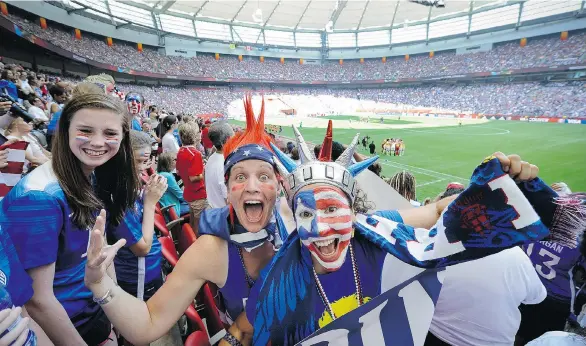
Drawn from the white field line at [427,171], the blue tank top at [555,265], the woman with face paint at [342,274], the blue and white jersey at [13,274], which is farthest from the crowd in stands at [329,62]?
the blue tank top at [555,265]

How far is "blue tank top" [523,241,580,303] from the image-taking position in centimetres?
253

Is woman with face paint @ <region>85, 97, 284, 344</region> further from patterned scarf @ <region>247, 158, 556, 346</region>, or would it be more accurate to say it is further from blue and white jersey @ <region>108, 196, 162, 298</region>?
blue and white jersey @ <region>108, 196, 162, 298</region>

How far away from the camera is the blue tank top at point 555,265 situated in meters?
2.53

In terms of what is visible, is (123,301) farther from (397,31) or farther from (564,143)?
(397,31)

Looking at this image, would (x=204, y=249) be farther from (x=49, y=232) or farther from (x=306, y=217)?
(x=49, y=232)

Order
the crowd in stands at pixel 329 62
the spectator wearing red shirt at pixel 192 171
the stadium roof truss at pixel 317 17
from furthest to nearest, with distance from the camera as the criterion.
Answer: the stadium roof truss at pixel 317 17, the crowd in stands at pixel 329 62, the spectator wearing red shirt at pixel 192 171

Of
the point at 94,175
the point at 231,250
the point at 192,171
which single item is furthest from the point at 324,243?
the point at 192,171

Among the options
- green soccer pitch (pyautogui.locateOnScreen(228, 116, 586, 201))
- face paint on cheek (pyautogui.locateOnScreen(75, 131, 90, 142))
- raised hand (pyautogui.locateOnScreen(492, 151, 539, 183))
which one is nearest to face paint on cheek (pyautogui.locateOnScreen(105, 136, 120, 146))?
face paint on cheek (pyautogui.locateOnScreen(75, 131, 90, 142))

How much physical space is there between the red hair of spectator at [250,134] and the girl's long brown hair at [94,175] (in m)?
0.75

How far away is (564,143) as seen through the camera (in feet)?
58.0

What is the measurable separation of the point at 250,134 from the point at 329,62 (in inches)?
2704

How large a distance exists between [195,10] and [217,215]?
50.6m

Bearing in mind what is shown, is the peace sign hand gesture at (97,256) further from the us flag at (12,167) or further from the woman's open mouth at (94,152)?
the us flag at (12,167)

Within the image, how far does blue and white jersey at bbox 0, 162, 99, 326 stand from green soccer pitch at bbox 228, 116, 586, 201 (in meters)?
10.1
